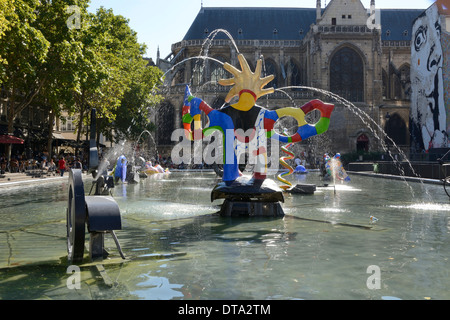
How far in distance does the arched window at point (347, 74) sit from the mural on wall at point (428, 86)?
Answer: 11.6 metres

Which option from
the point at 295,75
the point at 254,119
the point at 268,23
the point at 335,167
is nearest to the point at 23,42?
the point at 254,119

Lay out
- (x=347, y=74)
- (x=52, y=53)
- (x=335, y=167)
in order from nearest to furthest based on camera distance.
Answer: (x=335, y=167) < (x=52, y=53) < (x=347, y=74)

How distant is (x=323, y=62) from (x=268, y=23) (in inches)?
586

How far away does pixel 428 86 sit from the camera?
4312cm

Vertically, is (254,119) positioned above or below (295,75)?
below

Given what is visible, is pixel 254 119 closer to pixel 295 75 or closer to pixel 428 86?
pixel 428 86

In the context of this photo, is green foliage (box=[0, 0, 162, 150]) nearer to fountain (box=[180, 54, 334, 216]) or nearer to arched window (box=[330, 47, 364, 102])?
fountain (box=[180, 54, 334, 216])

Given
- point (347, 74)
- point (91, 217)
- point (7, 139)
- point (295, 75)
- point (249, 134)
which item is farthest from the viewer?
point (295, 75)

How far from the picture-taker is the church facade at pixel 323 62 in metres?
57.9

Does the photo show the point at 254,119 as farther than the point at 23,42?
No

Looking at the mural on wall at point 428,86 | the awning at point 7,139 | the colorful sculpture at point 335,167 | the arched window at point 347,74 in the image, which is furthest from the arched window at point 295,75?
the awning at point 7,139

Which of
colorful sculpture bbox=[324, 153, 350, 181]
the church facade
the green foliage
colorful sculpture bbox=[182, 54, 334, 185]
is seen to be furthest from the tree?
the church facade

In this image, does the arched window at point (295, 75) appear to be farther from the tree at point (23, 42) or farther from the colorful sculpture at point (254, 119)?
the colorful sculpture at point (254, 119)
